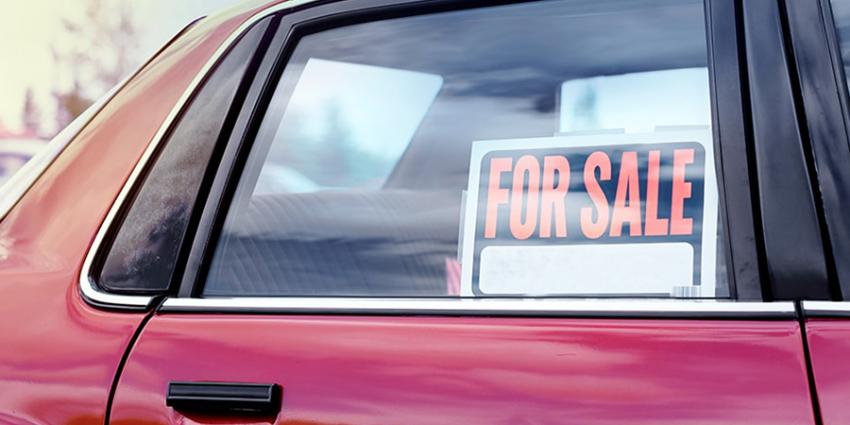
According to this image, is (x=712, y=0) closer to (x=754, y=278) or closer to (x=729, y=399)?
(x=754, y=278)

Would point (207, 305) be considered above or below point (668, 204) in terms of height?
below

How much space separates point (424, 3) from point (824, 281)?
0.74 m

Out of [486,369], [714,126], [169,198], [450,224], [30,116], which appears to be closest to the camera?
[486,369]

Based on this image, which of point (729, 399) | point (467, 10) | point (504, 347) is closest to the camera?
point (729, 399)

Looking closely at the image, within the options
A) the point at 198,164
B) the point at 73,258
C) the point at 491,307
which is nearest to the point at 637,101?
the point at 491,307

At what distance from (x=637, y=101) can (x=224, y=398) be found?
0.72 metres

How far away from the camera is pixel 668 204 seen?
1395 millimetres

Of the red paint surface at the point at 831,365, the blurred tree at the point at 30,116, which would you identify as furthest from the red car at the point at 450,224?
the blurred tree at the point at 30,116

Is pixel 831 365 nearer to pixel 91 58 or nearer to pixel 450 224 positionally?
pixel 450 224

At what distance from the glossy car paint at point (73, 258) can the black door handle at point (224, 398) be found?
0.37 ft

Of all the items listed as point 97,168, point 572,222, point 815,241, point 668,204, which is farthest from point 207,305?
point 815,241

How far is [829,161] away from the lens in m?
1.30

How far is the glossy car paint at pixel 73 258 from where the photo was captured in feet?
4.81

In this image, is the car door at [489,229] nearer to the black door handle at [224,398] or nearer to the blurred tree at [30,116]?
the black door handle at [224,398]
